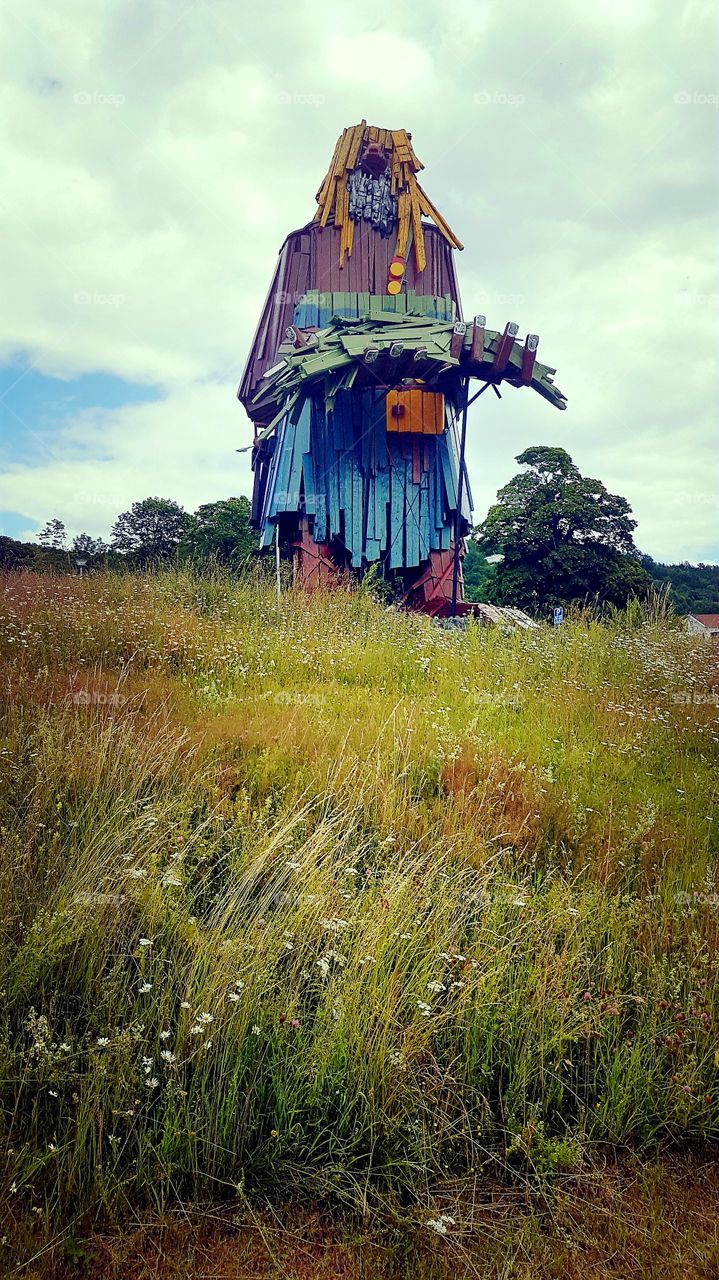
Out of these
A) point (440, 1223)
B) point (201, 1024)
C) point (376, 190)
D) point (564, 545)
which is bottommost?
point (440, 1223)

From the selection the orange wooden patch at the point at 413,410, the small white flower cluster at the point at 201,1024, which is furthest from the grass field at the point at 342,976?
the orange wooden patch at the point at 413,410

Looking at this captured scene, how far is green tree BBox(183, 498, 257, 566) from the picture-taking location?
1004 inches

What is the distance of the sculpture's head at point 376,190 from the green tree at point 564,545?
36.3ft

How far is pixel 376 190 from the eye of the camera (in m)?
14.9

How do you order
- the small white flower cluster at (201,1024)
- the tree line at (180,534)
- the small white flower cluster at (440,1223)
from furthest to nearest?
the tree line at (180,534), the small white flower cluster at (201,1024), the small white flower cluster at (440,1223)

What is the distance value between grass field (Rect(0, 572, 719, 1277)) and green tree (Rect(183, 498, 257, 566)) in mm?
19610

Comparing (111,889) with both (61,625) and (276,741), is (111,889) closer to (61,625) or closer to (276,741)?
(276,741)

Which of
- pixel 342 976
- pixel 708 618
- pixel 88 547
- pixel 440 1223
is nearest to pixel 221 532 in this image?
pixel 88 547

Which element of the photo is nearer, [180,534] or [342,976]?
[342,976]

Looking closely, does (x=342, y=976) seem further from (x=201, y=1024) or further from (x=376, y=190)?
(x=376, y=190)

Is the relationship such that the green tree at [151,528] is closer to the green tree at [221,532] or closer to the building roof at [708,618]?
the green tree at [221,532]

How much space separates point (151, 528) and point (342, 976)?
23.3 m

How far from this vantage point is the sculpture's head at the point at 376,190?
47.7 ft

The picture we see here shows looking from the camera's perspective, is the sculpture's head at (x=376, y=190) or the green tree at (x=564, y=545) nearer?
the sculpture's head at (x=376, y=190)
